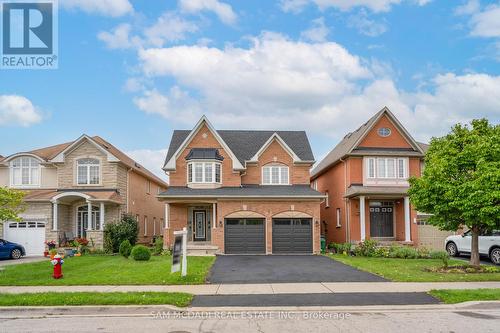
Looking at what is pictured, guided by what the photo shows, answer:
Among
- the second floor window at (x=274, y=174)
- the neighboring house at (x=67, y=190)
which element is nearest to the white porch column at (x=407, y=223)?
the second floor window at (x=274, y=174)

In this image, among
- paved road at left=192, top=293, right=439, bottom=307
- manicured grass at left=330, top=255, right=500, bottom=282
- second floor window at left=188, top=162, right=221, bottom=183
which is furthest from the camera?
second floor window at left=188, top=162, right=221, bottom=183

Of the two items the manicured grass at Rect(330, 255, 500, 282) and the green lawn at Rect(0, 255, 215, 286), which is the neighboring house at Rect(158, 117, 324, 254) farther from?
the manicured grass at Rect(330, 255, 500, 282)

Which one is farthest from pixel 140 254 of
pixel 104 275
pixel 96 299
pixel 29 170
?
pixel 29 170

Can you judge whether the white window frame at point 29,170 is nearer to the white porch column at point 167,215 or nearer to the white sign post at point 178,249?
the white porch column at point 167,215

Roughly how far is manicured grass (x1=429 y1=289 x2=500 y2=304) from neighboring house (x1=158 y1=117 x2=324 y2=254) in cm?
1513

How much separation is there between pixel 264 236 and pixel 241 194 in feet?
9.73

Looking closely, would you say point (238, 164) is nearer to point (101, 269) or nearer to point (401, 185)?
point (401, 185)

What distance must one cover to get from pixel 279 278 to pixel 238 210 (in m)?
11.9

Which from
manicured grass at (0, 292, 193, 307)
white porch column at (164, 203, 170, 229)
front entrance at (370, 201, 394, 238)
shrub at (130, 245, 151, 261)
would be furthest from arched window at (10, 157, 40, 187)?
front entrance at (370, 201, 394, 238)

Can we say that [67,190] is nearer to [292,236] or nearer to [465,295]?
[292,236]

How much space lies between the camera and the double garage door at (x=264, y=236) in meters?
28.0

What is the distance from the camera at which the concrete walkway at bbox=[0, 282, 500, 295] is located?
13.4 meters

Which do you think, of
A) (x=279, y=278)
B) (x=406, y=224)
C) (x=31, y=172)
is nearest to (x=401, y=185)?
(x=406, y=224)

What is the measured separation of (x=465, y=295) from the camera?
1226cm
